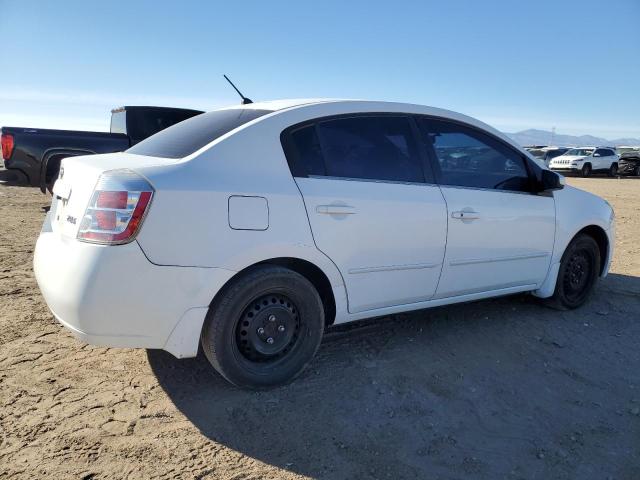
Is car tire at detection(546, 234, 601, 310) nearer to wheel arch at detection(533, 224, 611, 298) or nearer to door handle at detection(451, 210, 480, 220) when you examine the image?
wheel arch at detection(533, 224, 611, 298)

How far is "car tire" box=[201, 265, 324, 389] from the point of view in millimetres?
2842

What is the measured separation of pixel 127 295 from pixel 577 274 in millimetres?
3978

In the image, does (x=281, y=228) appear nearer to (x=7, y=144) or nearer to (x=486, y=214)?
(x=486, y=214)

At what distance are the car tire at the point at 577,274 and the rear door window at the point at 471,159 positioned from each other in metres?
0.89

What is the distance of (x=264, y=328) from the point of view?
3.04 meters

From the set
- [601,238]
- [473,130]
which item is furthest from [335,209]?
[601,238]

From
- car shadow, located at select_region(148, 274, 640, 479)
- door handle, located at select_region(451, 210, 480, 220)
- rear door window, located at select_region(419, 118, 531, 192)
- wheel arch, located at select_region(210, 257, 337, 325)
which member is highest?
rear door window, located at select_region(419, 118, 531, 192)

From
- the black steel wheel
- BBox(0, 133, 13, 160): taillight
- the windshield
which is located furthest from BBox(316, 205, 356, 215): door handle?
the windshield

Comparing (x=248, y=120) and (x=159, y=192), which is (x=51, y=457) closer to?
(x=159, y=192)

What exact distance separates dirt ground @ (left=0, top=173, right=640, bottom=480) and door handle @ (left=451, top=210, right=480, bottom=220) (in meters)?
0.96

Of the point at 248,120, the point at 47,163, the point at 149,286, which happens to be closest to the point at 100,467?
the point at 149,286

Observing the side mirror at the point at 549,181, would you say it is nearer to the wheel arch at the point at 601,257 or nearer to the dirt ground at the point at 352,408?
the wheel arch at the point at 601,257

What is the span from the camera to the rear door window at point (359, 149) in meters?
3.15

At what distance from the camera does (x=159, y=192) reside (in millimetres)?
2592
